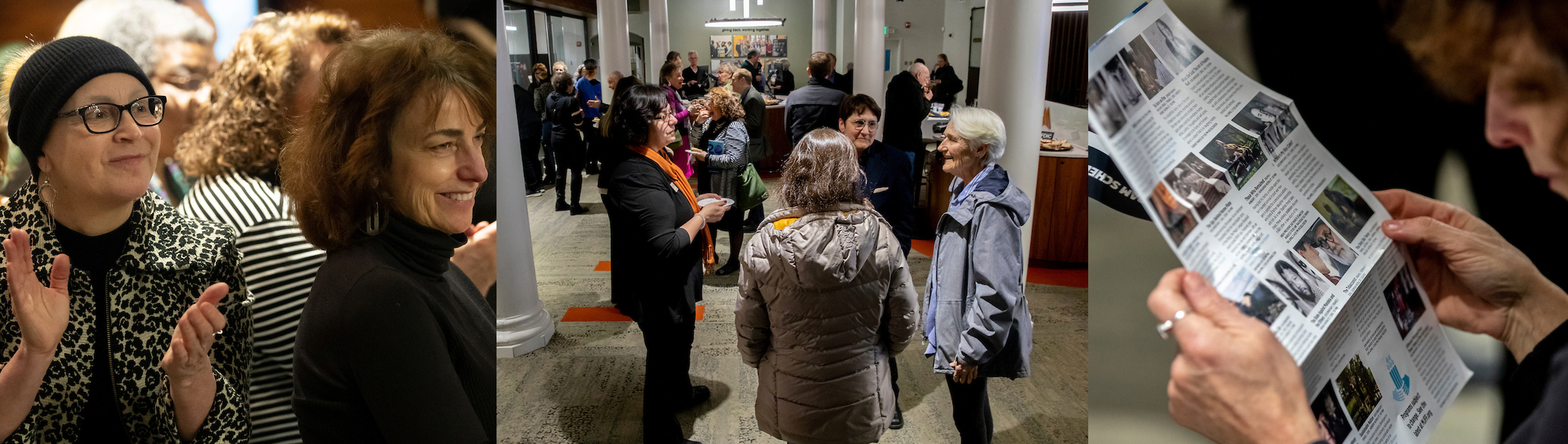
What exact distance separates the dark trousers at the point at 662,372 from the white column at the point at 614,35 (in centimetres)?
549

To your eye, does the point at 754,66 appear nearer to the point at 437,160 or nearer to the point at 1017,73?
the point at 1017,73

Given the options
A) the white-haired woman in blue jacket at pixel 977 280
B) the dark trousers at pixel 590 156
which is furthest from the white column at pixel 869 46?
the white-haired woman in blue jacket at pixel 977 280

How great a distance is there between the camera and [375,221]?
111 centimetres

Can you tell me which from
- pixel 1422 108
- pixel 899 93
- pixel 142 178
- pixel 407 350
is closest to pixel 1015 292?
pixel 1422 108

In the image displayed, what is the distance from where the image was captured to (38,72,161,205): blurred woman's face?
1035 millimetres

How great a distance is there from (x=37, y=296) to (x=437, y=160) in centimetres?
63

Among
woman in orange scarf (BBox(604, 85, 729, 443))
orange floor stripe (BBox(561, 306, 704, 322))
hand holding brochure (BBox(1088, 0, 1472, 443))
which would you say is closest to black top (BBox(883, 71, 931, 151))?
orange floor stripe (BBox(561, 306, 704, 322))

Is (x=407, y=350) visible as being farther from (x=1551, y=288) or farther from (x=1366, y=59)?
(x=1551, y=288)

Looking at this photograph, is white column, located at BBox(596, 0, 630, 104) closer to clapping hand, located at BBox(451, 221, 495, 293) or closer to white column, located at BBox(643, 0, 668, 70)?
white column, located at BBox(643, 0, 668, 70)

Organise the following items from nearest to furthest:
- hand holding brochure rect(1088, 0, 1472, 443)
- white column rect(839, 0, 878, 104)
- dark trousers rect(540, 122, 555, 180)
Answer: hand holding brochure rect(1088, 0, 1472, 443) → white column rect(839, 0, 878, 104) → dark trousers rect(540, 122, 555, 180)

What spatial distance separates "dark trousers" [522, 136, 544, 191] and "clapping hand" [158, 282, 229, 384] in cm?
491

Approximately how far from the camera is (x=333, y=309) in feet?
3.67

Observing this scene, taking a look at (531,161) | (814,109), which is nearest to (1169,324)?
(814,109)

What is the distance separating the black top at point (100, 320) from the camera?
1.07 meters
